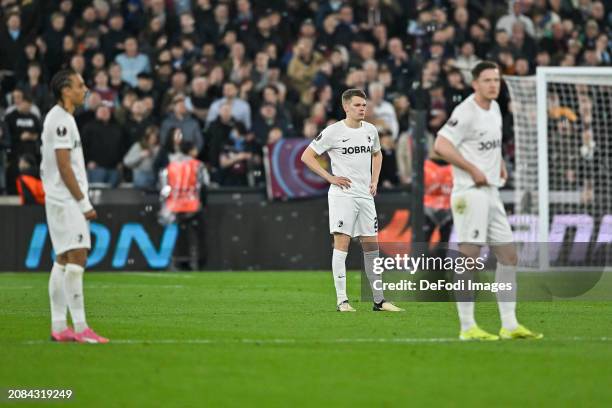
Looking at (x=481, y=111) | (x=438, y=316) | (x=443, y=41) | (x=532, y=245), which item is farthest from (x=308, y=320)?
(x=443, y=41)

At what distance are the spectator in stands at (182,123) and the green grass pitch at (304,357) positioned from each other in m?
7.28

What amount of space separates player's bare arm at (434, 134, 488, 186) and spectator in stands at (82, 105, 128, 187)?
12.1m

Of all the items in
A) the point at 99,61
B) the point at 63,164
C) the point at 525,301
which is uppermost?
the point at 99,61

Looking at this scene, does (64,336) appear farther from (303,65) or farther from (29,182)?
(303,65)

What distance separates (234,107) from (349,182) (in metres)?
9.00

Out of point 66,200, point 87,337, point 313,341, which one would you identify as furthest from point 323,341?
point 66,200

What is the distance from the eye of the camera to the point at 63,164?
10250 millimetres

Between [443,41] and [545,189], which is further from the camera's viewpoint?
[443,41]

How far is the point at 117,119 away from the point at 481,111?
1274 cm

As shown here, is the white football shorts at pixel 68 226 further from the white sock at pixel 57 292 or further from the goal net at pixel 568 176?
the goal net at pixel 568 176

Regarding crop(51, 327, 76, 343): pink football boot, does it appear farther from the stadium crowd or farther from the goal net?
the goal net

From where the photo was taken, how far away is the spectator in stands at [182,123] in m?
21.9

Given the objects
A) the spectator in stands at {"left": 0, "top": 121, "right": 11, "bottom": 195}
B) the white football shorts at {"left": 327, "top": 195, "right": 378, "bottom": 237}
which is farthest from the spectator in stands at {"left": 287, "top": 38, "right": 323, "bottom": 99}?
the white football shorts at {"left": 327, "top": 195, "right": 378, "bottom": 237}

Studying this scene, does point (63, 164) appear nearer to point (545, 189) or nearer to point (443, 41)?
point (545, 189)
